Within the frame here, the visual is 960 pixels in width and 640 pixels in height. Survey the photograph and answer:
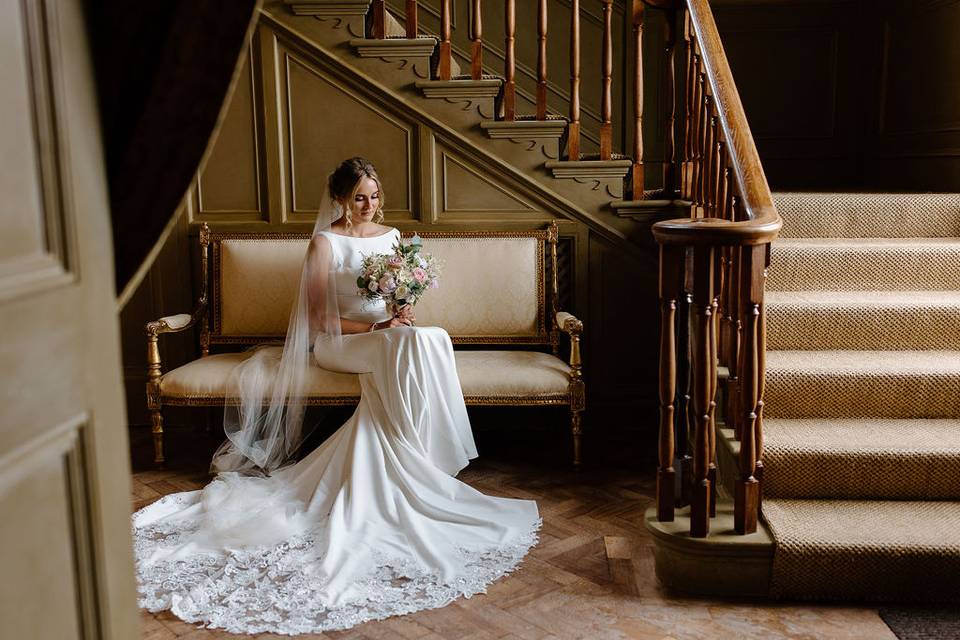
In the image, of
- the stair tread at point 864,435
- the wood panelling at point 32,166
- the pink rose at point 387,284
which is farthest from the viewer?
the pink rose at point 387,284

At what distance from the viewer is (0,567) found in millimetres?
1015

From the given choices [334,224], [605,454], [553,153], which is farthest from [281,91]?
[605,454]

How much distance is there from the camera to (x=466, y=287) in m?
4.44

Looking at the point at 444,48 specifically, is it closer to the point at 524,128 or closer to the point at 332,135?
the point at 524,128

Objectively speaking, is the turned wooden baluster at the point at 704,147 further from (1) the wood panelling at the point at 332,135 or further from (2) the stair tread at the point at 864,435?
(1) the wood panelling at the point at 332,135

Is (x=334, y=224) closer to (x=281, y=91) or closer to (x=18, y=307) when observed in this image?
(x=281, y=91)

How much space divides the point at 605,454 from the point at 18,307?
3491 millimetres

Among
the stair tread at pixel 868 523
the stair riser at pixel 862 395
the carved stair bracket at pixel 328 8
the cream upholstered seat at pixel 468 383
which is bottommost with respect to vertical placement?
the stair tread at pixel 868 523

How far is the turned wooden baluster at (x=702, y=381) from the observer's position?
2555 mm

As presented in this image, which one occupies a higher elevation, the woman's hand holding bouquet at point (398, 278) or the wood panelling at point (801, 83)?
the wood panelling at point (801, 83)

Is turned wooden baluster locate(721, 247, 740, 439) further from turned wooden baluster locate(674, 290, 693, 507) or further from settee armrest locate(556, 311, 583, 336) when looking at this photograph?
settee armrest locate(556, 311, 583, 336)

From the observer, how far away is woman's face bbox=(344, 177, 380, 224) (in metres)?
3.98

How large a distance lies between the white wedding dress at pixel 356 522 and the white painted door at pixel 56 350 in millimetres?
1462

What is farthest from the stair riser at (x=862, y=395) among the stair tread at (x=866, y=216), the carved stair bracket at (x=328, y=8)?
the carved stair bracket at (x=328, y=8)
